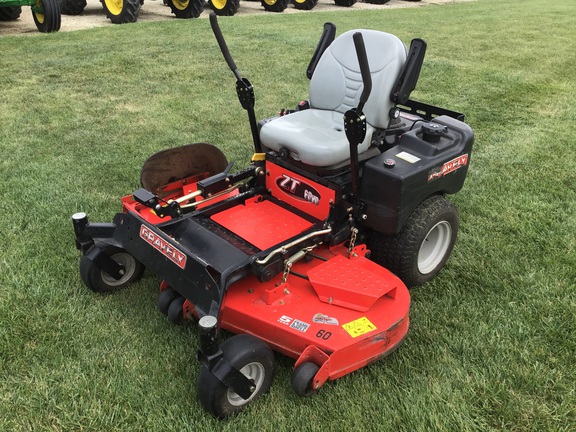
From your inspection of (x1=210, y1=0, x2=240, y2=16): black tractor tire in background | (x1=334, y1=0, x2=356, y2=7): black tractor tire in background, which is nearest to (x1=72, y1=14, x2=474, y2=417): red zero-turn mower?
(x1=210, y1=0, x2=240, y2=16): black tractor tire in background

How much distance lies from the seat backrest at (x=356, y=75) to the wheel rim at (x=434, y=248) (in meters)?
0.71

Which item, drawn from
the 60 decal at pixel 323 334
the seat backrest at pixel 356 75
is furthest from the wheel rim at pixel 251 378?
the seat backrest at pixel 356 75

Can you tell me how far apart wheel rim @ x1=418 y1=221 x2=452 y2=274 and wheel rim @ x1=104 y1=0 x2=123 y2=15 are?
32.4 feet

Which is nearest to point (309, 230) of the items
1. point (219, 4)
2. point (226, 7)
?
point (226, 7)

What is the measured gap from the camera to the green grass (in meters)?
2.20

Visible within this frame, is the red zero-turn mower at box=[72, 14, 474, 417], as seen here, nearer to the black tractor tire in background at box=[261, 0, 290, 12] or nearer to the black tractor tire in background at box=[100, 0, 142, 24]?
the black tractor tire in background at box=[100, 0, 142, 24]

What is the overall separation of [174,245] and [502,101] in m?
5.28

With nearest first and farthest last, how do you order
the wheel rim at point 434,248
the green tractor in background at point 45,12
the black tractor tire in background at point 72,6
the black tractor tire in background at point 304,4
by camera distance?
the wheel rim at point 434,248 < the green tractor in background at point 45,12 < the black tractor tire in background at point 72,6 < the black tractor tire in background at point 304,4

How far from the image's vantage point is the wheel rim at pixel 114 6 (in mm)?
10745

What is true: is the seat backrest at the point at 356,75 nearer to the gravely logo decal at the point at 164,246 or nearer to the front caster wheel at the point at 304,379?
the gravely logo decal at the point at 164,246

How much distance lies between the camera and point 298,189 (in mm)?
2939

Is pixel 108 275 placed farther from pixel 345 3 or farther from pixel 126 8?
pixel 345 3

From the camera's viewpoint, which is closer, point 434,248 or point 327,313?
point 327,313

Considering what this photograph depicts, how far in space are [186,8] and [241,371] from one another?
35.4 feet
